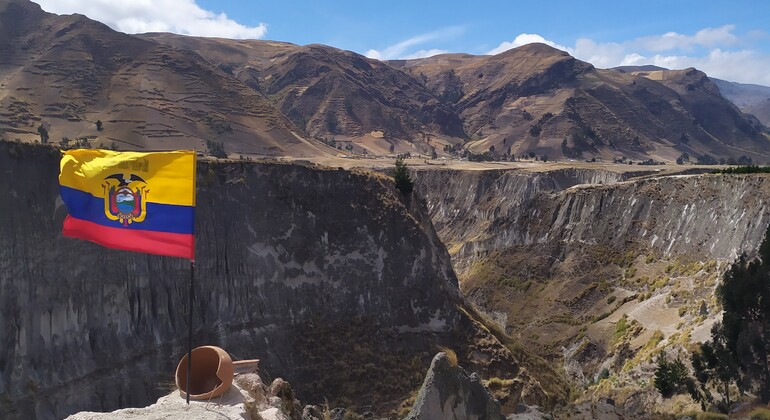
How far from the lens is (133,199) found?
1198 cm

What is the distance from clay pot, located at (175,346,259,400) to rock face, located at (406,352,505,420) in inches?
214

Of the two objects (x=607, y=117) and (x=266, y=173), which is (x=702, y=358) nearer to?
(x=266, y=173)

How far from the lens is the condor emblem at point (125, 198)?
11867 millimetres

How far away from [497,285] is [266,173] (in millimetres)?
28263

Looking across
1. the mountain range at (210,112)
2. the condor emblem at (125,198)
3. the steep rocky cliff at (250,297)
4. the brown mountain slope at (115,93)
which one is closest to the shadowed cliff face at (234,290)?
the steep rocky cliff at (250,297)

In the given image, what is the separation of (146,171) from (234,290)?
21386mm

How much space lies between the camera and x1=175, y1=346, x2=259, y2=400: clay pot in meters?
11.1

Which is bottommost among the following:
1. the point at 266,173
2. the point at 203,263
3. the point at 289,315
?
the point at 289,315

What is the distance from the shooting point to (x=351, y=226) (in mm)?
36438

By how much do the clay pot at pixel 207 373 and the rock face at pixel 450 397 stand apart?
544 cm

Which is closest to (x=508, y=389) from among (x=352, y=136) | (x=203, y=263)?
(x=203, y=263)

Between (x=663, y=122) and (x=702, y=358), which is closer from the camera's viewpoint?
(x=702, y=358)

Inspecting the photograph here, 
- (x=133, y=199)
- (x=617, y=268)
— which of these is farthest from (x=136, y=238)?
(x=617, y=268)

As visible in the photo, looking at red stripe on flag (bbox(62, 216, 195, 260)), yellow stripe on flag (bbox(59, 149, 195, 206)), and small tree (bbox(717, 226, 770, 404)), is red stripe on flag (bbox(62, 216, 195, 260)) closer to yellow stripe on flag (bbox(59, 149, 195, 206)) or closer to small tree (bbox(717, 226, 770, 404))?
yellow stripe on flag (bbox(59, 149, 195, 206))
